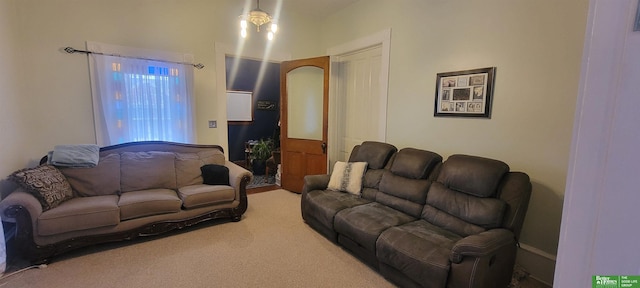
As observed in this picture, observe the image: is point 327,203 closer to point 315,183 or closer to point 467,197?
point 315,183

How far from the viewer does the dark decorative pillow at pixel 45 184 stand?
7.77 feet

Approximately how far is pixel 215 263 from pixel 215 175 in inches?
49.9

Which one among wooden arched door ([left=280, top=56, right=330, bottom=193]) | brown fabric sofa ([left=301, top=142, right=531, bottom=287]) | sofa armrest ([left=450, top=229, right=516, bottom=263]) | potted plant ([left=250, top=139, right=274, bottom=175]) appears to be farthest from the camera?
potted plant ([left=250, top=139, right=274, bottom=175])

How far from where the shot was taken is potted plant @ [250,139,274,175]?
5738 mm

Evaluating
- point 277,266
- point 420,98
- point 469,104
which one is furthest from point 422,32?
point 277,266

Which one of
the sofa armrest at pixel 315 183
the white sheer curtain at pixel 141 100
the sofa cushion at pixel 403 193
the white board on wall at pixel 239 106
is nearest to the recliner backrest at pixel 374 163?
the sofa cushion at pixel 403 193

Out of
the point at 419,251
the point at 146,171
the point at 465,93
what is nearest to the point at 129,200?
the point at 146,171

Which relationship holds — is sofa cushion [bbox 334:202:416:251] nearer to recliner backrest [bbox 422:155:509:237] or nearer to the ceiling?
recliner backrest [bbox 422:155:509:237]

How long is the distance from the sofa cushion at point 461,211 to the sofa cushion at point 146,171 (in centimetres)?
300

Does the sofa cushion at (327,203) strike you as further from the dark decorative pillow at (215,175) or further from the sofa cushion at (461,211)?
the dark decorative pillow at (215,175)

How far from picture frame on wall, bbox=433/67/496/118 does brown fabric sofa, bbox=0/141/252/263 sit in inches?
97.1

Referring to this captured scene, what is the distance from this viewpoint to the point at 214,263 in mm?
2434

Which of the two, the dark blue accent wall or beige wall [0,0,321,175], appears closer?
beige wall [0,0,321,175]

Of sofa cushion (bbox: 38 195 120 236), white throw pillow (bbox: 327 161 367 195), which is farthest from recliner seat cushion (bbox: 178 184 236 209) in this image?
white throw pillow (bbox: 327 161 367 195)
